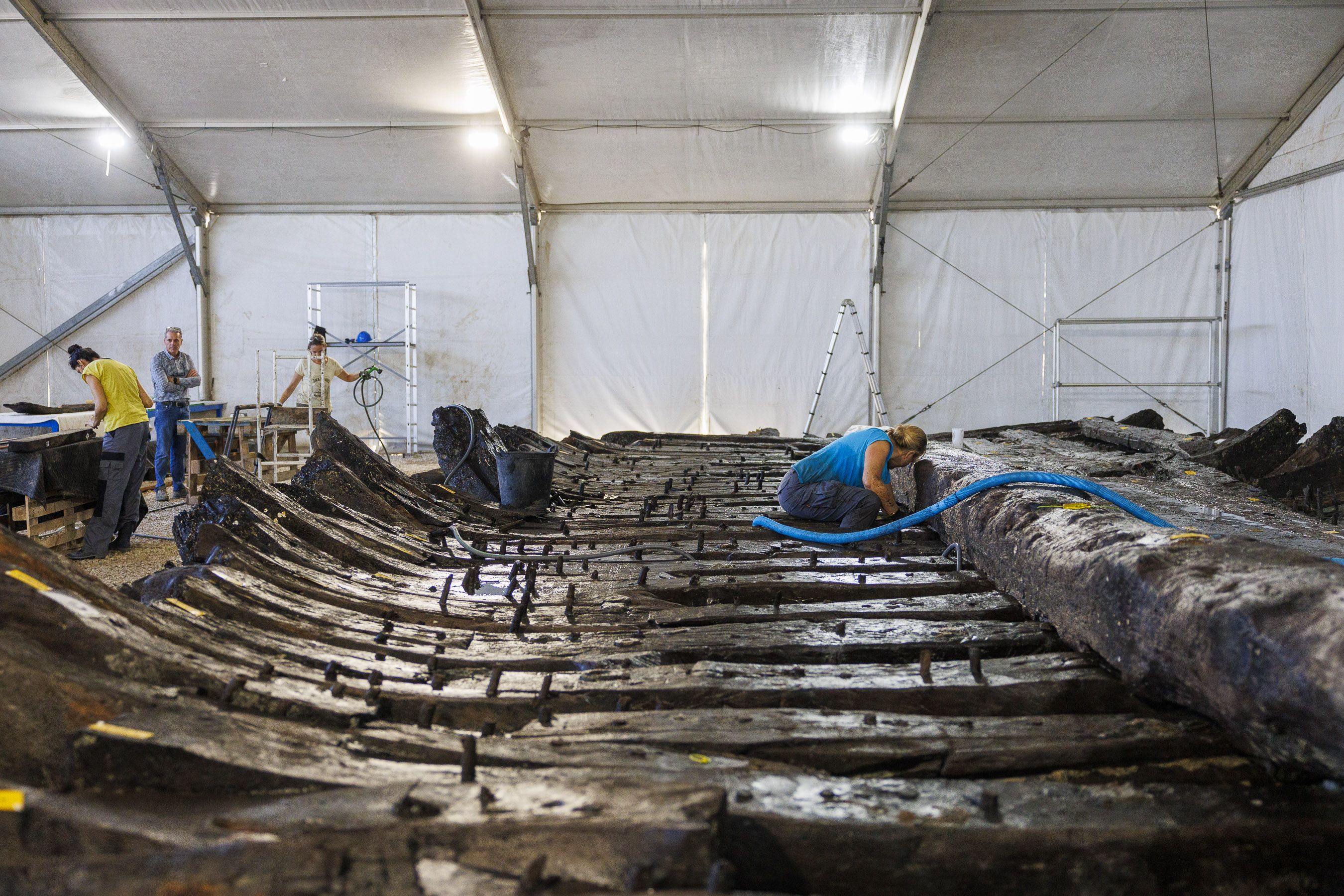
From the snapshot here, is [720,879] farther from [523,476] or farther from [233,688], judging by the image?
[523,476]

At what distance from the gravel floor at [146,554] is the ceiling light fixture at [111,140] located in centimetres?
589

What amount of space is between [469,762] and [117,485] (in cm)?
676

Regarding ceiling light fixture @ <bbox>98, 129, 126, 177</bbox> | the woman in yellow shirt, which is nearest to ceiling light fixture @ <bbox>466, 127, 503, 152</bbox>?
ceiling light fixture @ <bbox>98, 129, 126, 177</bbox>

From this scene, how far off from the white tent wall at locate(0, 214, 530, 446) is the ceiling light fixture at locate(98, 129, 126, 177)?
1492 mm

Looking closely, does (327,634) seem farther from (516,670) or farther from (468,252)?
(468,252)

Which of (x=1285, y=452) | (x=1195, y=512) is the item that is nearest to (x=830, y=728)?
(x=1195, y=512)

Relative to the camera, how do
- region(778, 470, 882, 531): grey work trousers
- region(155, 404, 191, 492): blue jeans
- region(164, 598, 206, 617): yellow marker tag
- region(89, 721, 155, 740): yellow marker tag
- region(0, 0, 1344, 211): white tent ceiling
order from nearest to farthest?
region(89, 721, 155, 740): yellow marker tag < region(164, 598, 206, 617): yellow marker tag < region(778, 470, 882, 531): grey work trousers < region(155, 404, 191, 492): blue jeans < region(0, 0, 1344, 211): white tent ceiling

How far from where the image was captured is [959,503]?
4391 millimetres

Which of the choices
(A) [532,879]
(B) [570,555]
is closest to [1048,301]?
(B) [570,555]

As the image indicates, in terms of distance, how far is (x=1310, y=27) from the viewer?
10750 mm

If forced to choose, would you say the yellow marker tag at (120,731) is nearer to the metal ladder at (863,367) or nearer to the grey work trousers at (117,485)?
the grey work trousers at (117,485)

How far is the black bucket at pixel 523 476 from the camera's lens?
20.1ft

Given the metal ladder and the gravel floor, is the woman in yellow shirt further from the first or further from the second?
the metal ladder

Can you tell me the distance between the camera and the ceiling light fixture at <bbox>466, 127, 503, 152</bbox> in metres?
12.5
